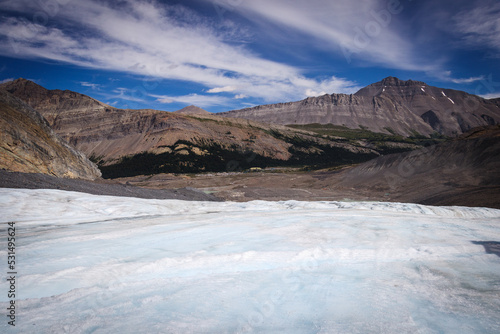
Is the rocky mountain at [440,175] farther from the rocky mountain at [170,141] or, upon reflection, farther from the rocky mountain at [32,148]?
the rocky mountain at [170,141]

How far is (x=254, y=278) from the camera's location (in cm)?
469

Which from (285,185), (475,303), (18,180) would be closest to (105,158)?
(285,185)

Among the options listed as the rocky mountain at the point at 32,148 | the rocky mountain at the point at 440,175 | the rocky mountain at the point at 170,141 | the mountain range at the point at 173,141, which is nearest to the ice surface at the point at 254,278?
the rocky mountain at the point at 32,148

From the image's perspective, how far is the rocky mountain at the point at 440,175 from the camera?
2504cm

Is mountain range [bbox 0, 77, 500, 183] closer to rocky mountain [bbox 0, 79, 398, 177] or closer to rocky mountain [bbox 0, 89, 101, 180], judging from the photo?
rocky mountain [bbox 0, 79, 398, 177]

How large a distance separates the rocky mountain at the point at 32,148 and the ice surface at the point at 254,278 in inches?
590

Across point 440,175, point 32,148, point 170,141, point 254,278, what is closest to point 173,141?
point 170,141

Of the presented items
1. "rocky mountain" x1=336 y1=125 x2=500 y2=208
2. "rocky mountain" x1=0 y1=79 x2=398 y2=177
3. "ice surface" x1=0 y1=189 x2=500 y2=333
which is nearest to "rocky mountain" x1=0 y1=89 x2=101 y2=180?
"ice surface" x1=0 y1=189 x2=500 y2=333

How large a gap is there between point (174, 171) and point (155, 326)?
76.1 meters

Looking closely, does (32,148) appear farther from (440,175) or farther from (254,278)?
(440,175)

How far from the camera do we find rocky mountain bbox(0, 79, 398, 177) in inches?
3516

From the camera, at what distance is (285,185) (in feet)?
148

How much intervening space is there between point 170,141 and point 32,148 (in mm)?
74780

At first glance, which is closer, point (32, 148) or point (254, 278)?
point (254, 278)
